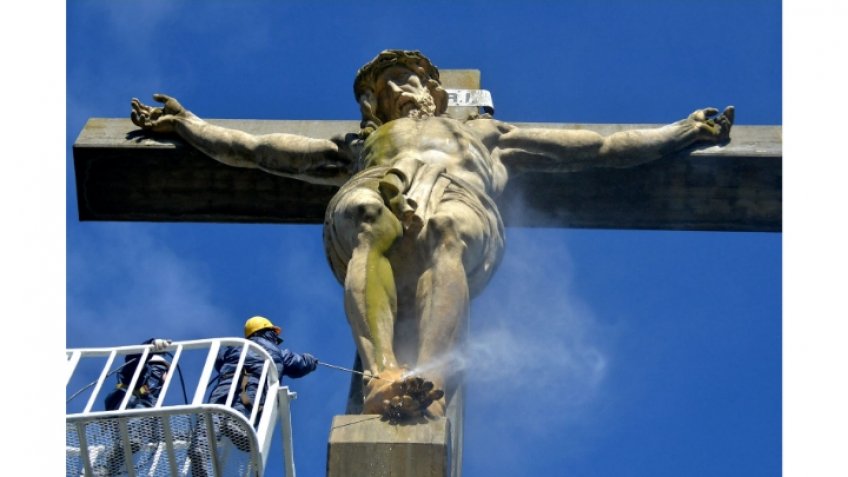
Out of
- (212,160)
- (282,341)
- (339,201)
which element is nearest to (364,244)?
(339,201)

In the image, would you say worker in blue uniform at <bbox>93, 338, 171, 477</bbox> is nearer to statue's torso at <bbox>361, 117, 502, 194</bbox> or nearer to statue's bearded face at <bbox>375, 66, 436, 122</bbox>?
statue's torso at <bbox>361, 117, 502, 194</bbox>

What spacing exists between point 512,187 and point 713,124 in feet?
3.68

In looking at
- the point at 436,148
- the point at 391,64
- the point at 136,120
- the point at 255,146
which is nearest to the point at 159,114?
the point at 136,120

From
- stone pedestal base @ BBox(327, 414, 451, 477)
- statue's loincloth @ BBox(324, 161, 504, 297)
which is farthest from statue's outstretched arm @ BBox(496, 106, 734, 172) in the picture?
stone pedestal base @ BBox(327, 414, 451, 477)

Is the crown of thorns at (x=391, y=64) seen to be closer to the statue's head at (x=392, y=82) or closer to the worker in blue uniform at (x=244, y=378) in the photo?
the statue's head at (x=392, y=82)

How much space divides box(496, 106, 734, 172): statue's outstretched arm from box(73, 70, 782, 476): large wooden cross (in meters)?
0.08

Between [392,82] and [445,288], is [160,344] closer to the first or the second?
[445,288]

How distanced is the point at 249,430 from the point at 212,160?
12.0 feet

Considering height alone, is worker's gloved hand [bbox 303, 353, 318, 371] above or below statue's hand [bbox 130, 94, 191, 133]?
below

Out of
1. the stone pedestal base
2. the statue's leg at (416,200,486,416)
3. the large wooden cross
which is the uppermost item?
the large wooden cross

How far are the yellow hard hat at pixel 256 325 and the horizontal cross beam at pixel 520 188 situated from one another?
105cm

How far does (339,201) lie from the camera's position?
8.23m

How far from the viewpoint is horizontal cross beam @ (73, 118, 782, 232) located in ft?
33.3

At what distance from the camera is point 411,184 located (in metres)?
8.41
